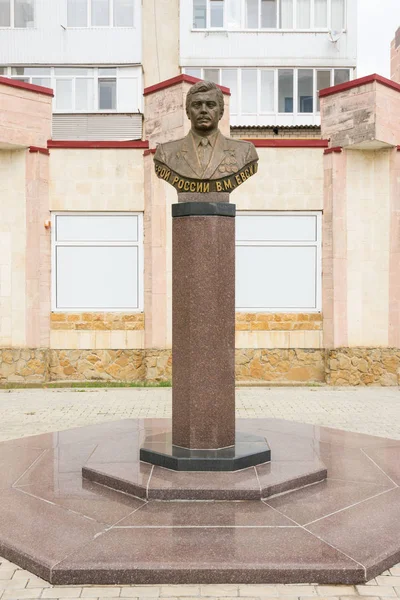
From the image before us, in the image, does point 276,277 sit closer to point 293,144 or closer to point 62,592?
point 293,144

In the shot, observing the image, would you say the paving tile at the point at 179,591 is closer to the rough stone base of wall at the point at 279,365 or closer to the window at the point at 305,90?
the rough stone base of wall at the point at 279,365

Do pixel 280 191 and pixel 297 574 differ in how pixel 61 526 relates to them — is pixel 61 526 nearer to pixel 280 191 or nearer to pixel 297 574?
pixel 297 574

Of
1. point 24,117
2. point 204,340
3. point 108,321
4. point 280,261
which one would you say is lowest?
point 108,321

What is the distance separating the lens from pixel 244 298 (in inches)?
508

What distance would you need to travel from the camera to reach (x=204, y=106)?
550 centimetres

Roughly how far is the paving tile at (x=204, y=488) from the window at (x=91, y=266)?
8014 mm

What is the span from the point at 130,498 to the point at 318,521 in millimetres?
1480

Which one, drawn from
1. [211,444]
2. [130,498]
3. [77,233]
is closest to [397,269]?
[77,233]

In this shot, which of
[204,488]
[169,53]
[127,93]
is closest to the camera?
[204,488]

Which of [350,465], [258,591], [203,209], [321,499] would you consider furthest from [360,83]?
[258,591]

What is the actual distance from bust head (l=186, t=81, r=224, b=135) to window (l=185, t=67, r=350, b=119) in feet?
50.4

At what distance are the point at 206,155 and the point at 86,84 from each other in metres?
15.7

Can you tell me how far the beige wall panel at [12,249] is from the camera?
12500mm

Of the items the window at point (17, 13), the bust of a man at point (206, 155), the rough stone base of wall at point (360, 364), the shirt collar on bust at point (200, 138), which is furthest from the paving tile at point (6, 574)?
the window at point (17, 13)
